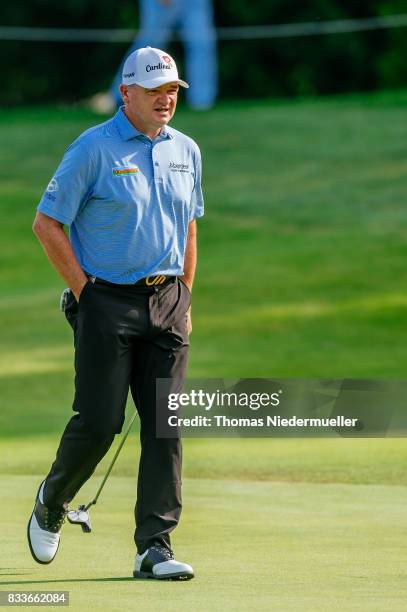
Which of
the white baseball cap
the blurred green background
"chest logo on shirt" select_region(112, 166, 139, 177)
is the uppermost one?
the white baseball cap

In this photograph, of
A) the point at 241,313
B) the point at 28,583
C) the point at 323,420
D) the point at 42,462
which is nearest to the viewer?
the point at 28,583

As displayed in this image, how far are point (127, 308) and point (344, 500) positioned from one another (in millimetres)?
2550

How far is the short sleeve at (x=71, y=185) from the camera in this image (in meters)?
6.01

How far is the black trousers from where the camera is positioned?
605cm

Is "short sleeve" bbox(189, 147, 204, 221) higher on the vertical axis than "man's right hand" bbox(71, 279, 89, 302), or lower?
higher

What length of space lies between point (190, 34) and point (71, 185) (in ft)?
114

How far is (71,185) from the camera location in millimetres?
6004

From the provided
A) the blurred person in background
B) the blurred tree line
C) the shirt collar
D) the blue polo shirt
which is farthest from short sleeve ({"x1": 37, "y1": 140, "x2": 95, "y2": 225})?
the blurred tree line

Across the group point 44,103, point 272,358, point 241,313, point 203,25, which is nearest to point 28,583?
point 272,358

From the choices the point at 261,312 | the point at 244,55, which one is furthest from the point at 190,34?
the point at 261,312

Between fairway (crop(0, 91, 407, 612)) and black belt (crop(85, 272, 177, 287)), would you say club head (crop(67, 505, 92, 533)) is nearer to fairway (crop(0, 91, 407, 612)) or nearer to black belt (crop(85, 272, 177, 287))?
fairway (crop(0, 91, 407, 612))

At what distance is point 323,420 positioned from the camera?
6.78 metres

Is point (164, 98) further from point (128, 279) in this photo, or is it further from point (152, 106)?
point (128, 279)

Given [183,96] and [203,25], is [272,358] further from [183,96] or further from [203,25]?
[183,96]
